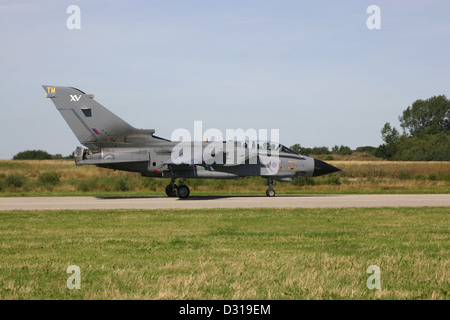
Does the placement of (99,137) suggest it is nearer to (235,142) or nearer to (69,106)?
(69,106)

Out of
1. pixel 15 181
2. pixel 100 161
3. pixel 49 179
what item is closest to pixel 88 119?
pixel 100 161

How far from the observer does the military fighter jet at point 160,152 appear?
26172 mm

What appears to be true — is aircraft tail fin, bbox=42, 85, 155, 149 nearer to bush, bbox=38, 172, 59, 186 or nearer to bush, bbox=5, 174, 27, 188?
bush, bbox=38, 172, 59, 186

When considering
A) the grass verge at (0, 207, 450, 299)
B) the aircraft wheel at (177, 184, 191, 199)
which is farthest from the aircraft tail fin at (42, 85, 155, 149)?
the grass verge at (0, 207, 450, 299)

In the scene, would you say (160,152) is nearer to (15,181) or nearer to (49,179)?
(49,179)

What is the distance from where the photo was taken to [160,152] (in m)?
27.1

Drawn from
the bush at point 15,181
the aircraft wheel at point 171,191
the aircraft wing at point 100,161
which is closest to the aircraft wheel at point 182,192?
the aircraft wheel at point 171,191

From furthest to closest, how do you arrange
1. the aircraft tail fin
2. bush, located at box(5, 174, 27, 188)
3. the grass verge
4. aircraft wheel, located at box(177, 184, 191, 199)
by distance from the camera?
bush, located at box(5, 174, 27, 188), aircraft wheel, located at box(177, 184, 191, 199), the aircraft tail fin, the grass verge

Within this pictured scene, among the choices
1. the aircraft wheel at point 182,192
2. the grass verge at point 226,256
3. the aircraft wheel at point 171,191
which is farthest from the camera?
the aircraft wheel at point 171,191

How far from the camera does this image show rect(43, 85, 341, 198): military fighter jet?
1030 inches

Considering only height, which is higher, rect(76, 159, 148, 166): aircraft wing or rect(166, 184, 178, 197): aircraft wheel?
rect(76, 159, 148, 166): aircraft wing

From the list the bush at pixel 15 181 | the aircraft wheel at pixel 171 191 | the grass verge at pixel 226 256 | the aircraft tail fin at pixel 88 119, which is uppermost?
the aircraft tail fin at pixel 88 119

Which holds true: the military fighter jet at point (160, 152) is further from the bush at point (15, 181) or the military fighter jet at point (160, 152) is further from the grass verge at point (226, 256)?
the grass verge at point (226, 256)

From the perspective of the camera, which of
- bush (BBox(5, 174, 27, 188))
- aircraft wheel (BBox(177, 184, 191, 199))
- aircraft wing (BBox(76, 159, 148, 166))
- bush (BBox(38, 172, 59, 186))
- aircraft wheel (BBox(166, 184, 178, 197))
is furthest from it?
bush (BBox(5, 174, 27, 188))
